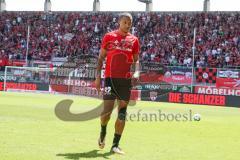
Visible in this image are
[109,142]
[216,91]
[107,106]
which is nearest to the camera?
[107,106]

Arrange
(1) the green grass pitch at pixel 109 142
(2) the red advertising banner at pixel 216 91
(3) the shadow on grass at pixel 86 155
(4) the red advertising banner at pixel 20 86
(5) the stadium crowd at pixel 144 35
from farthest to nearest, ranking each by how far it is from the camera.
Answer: (5) the stadium crowd at pixel 144 35, (4) the red advertising banner at pixel 20 86, (2) the red advertising banner at pixel 216 91, (1) the green grass pitch at pixel 109 142, (3) the shadow on grass at pixel 86 155

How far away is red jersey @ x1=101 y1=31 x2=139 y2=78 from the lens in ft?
28.3

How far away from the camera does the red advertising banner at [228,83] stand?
1250 inches

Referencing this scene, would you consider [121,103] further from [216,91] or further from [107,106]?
[216,91]

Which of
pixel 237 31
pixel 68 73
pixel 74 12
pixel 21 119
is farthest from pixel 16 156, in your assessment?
pixel 74 12

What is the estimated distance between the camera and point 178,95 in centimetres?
3200

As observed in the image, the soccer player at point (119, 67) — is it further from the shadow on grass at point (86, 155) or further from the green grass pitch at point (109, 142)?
the green grass pitch at point (109, 142)

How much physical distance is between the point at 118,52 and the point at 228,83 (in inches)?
954

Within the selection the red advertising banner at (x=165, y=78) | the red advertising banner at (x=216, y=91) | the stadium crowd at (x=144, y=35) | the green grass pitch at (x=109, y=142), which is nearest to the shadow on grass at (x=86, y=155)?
the green grass pitch at (x=109, y=142)

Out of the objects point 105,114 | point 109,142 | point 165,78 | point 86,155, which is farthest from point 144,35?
point 86,155

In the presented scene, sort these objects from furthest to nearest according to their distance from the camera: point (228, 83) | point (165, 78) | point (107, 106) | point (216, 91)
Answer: point (165, 78)
point (228, 83)
point (216, 91)
point (107, 106)

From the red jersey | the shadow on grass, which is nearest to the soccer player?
the red jersey

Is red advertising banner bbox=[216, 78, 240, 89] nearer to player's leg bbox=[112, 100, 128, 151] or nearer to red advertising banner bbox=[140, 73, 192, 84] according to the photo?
red advertising banner bbox=[140, 73, 192, 84]

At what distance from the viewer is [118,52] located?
8633 millimetres
